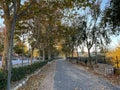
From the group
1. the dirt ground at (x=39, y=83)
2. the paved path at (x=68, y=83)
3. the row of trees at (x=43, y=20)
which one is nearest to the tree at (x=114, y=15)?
the row of trees at (x=43, y=20)

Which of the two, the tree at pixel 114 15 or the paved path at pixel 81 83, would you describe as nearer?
the paved path at pixel 81 83

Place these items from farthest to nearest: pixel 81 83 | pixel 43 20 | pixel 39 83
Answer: pixel 43 20 → pixel 39 83 → pixel 81 83

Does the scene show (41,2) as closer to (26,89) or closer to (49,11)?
(49,11)

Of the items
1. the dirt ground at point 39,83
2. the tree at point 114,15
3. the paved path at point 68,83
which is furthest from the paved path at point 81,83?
the tree at point 114,15

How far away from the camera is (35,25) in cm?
2870

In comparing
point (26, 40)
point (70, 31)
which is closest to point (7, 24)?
point (26, 40)

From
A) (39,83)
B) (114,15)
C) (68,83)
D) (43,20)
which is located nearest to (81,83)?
(68,83)

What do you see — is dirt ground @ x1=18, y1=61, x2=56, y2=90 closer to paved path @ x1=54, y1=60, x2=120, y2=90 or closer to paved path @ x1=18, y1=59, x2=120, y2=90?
paved path @ x1=18, y1=59, x2=120, y2=90

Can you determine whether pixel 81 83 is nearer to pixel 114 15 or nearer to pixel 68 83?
pixel 68 83

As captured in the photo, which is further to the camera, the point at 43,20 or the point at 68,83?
the point at 43,20

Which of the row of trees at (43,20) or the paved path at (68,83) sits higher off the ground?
the row of trees at (43,20)

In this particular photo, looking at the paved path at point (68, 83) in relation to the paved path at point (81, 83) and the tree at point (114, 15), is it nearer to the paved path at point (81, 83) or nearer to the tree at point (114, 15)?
the paved path at point (81, 83)

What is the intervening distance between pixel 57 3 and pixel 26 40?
1903cm

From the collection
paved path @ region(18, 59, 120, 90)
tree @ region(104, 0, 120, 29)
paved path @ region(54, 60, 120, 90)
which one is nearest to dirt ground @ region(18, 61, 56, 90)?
paved path @ region(18, 59, 120, 90)
